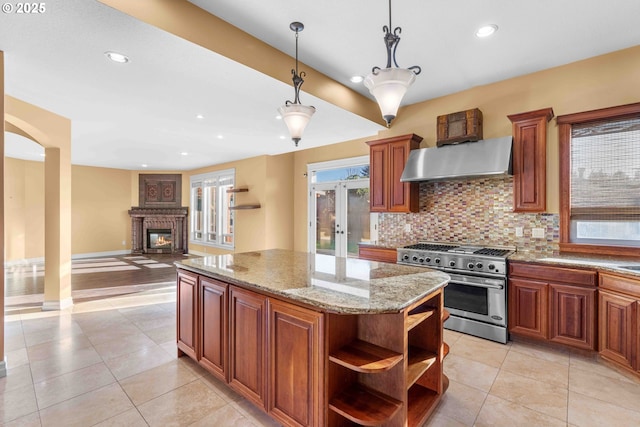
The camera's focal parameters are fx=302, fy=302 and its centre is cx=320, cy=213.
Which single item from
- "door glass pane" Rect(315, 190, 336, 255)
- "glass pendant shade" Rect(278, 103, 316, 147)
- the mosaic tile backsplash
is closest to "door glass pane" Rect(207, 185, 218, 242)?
"door glass pane" Rect(315, 190, 336, 255)

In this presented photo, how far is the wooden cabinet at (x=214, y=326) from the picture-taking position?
2186 millimetres

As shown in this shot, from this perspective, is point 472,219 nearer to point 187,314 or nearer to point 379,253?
point 379,253

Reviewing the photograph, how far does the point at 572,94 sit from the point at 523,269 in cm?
191

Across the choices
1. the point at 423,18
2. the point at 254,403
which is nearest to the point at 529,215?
the point at 423,18

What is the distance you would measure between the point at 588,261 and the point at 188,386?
3603 mm

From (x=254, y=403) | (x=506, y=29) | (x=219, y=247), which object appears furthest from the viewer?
(x=219, y=247)

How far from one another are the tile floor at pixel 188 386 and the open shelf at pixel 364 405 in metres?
0.55

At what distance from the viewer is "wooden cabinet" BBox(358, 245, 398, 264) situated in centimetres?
394

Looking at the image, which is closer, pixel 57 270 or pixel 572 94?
pixel 572 94

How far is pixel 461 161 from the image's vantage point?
3484 mm

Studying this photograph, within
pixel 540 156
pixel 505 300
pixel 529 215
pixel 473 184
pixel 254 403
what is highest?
pixel 540 156

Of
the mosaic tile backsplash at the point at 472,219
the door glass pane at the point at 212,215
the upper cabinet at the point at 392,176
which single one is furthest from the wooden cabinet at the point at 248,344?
the door glass pane at the point at 212,215

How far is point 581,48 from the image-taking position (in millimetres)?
2889

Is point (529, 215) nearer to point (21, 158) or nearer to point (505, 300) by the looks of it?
point (505, 300)
